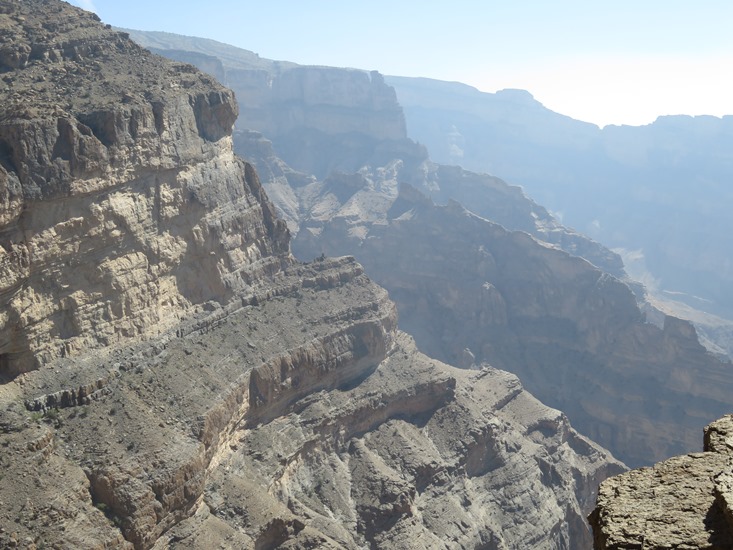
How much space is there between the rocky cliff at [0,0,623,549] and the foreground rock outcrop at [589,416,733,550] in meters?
30.6

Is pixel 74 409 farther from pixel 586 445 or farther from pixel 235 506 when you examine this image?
pixel 586 445

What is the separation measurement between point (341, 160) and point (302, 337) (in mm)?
136772

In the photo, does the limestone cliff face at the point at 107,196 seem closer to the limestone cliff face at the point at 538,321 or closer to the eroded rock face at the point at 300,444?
the eroded rock face at the point at 300,444

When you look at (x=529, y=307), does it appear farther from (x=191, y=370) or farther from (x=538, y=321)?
(x=191, y=370)

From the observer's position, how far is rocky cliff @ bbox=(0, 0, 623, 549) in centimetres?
3988

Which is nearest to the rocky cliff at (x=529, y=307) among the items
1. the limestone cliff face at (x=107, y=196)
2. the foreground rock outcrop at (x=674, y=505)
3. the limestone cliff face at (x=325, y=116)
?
the limestone cliff face at (x=325, y=116)

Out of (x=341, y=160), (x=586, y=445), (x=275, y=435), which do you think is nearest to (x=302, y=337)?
(x=275, y=435)

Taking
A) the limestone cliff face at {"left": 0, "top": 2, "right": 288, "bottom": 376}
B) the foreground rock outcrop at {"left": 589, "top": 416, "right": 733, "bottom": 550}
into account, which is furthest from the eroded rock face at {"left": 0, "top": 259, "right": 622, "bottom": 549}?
the foreground rock outcrop at {"left": 589, "top": 416, "right": 733, "bottom": 550}

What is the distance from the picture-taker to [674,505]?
9.91 meters

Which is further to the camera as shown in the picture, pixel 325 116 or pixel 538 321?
pixel 325 116

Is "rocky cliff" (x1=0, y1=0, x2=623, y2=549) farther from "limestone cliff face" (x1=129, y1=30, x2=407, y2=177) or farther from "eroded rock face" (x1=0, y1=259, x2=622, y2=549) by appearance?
"limestone cliff face" (x1=129, y1=30, x2=407, y2=177)

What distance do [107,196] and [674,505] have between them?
41806mm

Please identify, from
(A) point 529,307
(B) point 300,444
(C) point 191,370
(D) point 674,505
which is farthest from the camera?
(A) point 529,307

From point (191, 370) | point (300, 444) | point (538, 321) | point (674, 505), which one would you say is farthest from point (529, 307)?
point (674, 505)
